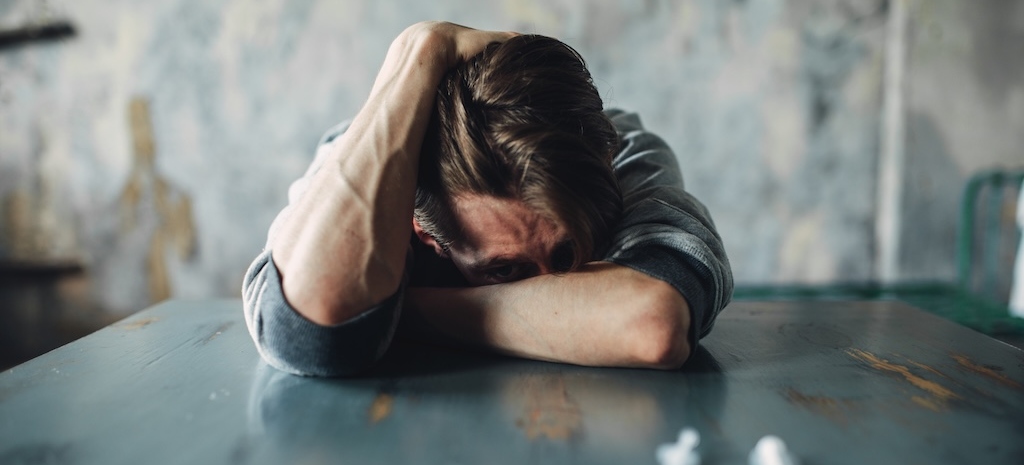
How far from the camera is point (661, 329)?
75 centimetres

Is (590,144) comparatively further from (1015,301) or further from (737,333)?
(1015,301)

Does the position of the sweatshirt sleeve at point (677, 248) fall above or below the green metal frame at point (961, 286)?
above

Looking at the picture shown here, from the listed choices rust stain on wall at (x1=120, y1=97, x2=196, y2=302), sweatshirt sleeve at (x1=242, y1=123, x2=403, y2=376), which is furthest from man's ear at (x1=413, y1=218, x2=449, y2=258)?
rust stain on wall at (x1=120, y1=97, x2=196, y2=302)

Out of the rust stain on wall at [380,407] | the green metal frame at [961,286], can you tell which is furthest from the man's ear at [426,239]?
Result: the green metal frame at [961,286]

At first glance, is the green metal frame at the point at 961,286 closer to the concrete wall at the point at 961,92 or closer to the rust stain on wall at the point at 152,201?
the concrete wall at the point at 961,92

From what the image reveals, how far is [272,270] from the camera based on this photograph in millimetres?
778

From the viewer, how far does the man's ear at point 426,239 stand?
2.95 ft

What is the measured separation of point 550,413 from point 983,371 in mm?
519

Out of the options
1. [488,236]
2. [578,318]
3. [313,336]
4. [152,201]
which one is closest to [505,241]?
[488,236]

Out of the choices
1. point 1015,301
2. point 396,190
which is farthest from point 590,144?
point 1015,301

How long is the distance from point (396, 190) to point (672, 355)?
363 millimetres

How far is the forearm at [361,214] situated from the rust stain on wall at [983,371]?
2.18 ft

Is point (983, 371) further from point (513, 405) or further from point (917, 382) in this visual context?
point (513, 405)

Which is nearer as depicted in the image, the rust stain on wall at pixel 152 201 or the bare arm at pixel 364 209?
the bare arm at pixel 364 209
